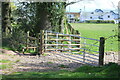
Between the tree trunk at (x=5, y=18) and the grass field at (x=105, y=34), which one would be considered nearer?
the grass field at (x=105, y=34)

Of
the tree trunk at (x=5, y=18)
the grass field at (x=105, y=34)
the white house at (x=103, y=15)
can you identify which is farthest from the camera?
the tree trunk at (x=5, y=18)

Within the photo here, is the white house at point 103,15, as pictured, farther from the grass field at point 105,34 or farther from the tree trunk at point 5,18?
the tree trunk at point 5,18

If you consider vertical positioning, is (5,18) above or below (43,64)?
above

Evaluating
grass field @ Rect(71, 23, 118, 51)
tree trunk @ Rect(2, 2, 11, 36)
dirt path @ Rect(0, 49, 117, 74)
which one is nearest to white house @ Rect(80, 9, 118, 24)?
grass field @ Rect(71, 23, 118, 51)

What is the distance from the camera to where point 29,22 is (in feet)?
49.3

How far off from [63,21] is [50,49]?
3.38 metres

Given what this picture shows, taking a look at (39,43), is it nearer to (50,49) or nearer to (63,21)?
(50,49)

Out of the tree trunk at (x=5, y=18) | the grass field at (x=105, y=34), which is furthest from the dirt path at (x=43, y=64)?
the tree trunk at (x=5, y=18)

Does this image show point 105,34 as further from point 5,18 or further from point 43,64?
point 43,64

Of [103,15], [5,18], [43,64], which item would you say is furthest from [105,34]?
[43,64]

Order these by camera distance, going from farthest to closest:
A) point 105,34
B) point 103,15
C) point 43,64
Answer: point 105,34, point 103,15, point 43,64

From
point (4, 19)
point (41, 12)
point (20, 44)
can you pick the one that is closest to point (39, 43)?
point (20, 44)

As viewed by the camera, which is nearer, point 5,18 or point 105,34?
point 5,18

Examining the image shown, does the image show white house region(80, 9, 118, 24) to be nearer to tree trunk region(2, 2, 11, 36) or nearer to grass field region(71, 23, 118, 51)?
grass field region(71, 23, 118, 51)
